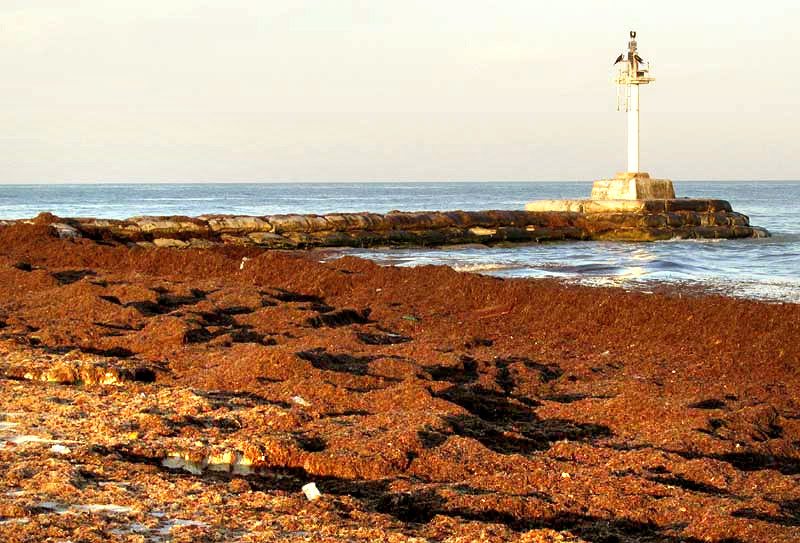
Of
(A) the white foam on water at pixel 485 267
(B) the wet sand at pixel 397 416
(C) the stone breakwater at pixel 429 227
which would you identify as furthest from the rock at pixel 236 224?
(B) the wet sand at pixel 397 416

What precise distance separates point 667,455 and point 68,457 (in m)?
3.04

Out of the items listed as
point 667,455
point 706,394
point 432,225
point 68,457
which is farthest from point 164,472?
point 432,225

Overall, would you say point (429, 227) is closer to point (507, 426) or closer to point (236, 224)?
point (236, 224)

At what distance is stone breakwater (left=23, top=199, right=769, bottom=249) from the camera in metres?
25.2

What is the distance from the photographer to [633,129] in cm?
3378

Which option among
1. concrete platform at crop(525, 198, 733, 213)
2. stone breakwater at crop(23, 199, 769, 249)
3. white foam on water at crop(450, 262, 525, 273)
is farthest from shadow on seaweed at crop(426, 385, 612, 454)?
concrete platform at crop(525, 198, 733, 213)

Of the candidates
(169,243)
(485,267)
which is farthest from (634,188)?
(169,243)

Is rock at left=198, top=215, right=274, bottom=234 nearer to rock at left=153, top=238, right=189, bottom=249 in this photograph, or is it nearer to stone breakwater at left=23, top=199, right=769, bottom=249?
stone breakwater at left=23, top=199, right=769, bottom=249

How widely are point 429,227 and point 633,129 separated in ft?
29.6

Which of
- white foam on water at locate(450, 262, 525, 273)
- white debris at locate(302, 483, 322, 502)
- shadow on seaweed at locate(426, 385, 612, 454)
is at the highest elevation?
white debris at locate(302, 483, 322, 502)

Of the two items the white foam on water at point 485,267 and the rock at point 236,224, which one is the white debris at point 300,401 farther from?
the rock at point 236,224

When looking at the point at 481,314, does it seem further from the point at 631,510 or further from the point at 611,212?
the point at 611,212

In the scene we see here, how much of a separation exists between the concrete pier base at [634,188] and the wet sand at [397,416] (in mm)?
23098

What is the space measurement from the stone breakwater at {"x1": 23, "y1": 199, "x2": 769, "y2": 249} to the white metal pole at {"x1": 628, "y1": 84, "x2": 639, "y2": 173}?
6.26 feet
